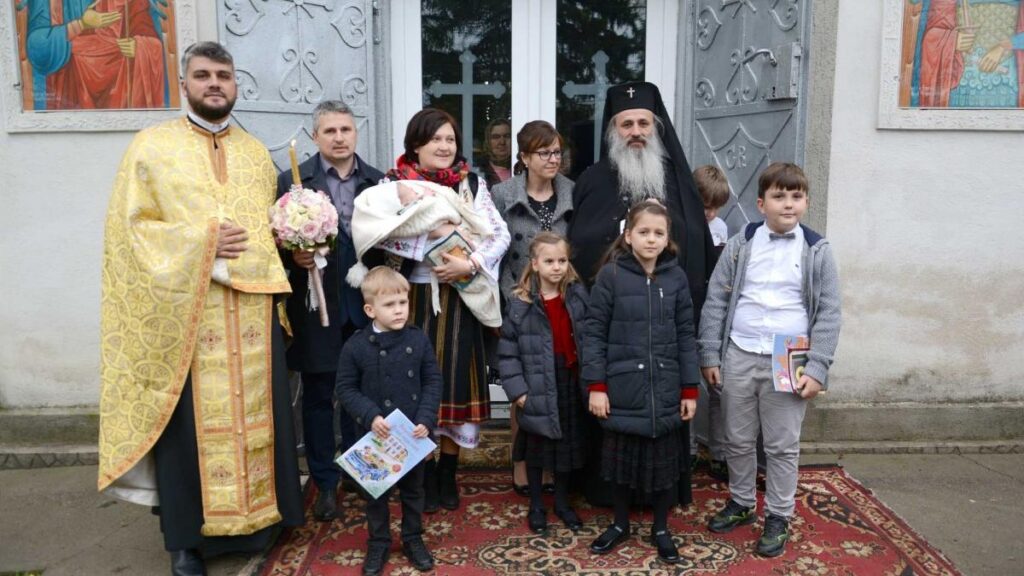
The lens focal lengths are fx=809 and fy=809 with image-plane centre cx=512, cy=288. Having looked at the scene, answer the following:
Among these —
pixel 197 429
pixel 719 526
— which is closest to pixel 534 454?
pixel 719 526

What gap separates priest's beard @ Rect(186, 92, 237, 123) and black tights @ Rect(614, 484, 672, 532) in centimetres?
227

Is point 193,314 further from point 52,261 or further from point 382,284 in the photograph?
point 52,261

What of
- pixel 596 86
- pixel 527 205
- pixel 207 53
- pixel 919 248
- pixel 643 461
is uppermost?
pixel 596 86

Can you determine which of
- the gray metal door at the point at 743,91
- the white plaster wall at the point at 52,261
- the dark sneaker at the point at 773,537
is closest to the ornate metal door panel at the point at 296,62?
the white plaster wall at the point at 52,261

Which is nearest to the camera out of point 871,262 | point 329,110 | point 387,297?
point 387,297

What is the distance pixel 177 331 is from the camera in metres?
3.19

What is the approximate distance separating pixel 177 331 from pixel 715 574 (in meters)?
2.38

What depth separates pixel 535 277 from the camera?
358 cm

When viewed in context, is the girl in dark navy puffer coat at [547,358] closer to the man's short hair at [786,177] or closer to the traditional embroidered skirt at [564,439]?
the traditional embroidered skirt at [564,439]

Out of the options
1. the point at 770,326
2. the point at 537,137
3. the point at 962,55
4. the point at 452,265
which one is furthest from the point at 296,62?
the point at 962,55

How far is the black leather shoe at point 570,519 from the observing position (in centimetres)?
370

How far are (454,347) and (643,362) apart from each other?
893 mm

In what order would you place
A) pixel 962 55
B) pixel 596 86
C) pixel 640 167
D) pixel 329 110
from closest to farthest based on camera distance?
pixel 329 110 → pixel 640 167 → pixel 962 55 → pixel 596 86

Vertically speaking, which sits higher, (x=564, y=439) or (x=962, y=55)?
(x=962, y=55)
